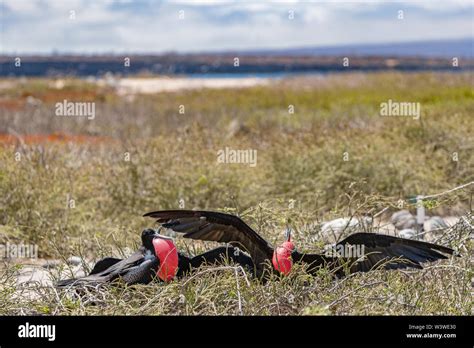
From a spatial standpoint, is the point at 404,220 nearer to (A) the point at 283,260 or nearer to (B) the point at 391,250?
(B) the point at 391,250

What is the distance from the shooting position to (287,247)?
163 inches

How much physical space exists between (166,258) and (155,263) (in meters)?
0.07

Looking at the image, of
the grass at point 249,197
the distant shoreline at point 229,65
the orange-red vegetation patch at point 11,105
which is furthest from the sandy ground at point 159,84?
the grass at point 249,197

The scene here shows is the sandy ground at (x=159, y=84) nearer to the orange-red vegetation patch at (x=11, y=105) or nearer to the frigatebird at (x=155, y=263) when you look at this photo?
the orange-red vegetation patch at (x=11, y=105)

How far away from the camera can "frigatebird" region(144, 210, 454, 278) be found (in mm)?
4160

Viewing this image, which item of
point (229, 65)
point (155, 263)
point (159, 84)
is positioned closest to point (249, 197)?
point (155, 263)

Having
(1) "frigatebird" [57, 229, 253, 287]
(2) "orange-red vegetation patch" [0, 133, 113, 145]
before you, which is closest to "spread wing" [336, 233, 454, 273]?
(1) "frigatebird" [57, 229, 253, 287]

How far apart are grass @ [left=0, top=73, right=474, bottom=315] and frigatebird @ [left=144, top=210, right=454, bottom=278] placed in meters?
0.08

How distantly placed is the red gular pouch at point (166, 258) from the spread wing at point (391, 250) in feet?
2.60

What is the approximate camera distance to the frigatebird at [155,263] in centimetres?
420

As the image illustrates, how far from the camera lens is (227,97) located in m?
26.3
